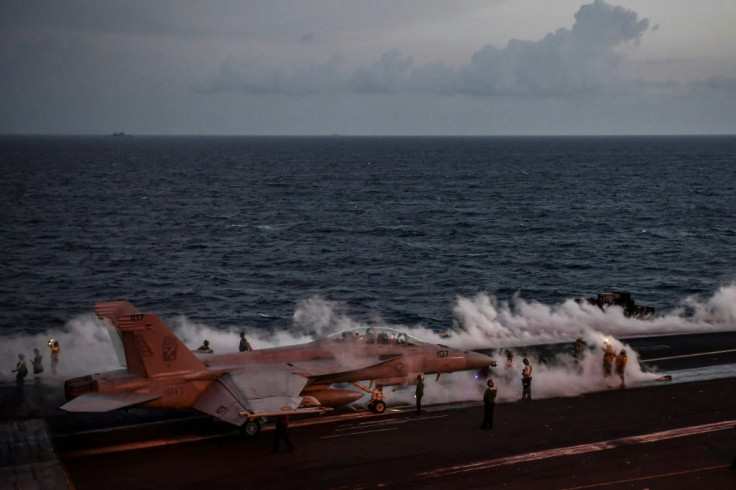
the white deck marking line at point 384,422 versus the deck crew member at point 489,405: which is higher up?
the deck crew member at point 489,405

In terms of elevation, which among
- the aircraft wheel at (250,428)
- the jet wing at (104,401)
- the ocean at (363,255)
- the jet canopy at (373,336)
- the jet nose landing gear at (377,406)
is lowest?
the ocean at (363,255)

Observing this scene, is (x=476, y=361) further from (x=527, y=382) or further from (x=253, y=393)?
(x=253, y=393)

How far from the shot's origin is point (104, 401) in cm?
2231

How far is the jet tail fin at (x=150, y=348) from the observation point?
23547 mm

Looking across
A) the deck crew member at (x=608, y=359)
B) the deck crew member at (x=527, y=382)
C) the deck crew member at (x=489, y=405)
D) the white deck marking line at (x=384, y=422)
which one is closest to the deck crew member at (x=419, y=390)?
the white deck marking line at (x=384, y=422)

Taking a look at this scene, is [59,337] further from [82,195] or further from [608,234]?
[82,195]

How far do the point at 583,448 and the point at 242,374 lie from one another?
35.8 feet

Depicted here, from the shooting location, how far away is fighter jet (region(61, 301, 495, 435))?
887 inches

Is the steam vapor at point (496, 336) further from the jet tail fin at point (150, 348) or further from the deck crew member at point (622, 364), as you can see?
the jet tail fin at point (150, 348)

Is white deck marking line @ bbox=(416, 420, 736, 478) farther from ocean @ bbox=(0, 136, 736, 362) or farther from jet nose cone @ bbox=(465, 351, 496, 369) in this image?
ocean @ bbox=(0, 136, 736, 362)

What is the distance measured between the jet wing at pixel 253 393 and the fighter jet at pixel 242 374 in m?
0.03

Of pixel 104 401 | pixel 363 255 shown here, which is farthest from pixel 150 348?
pixel 363 255

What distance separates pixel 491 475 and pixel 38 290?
46.1 m

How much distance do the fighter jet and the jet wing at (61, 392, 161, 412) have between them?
1.1 inches
